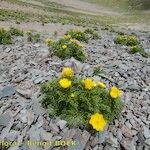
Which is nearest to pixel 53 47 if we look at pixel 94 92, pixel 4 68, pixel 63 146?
pixel 4 68

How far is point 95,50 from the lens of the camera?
12547mm

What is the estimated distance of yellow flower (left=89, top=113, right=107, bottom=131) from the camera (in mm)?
6539

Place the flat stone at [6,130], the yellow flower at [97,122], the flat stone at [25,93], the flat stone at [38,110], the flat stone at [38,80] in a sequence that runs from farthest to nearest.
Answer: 1. the flat stone at [38,80]
2. the flat stone at [25,93]
3. the flat stone at [38,110]
4. the flat stone at [6,130]
5. the yellow flower at [97,122]

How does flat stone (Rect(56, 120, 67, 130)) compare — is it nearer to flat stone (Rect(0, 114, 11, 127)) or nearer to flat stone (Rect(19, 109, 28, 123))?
flat stone (Rect(19, 109, 28, 123))

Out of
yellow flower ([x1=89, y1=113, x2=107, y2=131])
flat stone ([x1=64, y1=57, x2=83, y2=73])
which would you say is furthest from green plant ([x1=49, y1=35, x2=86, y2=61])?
yellow flower ([x1=89, y1=113, x2=107, y2=131])

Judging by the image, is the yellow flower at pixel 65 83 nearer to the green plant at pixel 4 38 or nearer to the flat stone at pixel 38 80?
the flat stone at pixel 38 80

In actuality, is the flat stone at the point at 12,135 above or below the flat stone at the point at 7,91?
above

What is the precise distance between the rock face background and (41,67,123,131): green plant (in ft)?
0.60

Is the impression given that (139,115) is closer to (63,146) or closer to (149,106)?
(149,106)

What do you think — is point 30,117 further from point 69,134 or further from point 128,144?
point 128,144

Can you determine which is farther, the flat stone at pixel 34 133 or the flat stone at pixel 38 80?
the flat stone at pixel 38 80

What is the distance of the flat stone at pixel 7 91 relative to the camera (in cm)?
821

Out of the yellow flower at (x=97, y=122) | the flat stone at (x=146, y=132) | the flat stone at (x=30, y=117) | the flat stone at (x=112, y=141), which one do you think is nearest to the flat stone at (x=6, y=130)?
the flat stone at (x=30, y=117)

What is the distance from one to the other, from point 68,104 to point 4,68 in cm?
394
